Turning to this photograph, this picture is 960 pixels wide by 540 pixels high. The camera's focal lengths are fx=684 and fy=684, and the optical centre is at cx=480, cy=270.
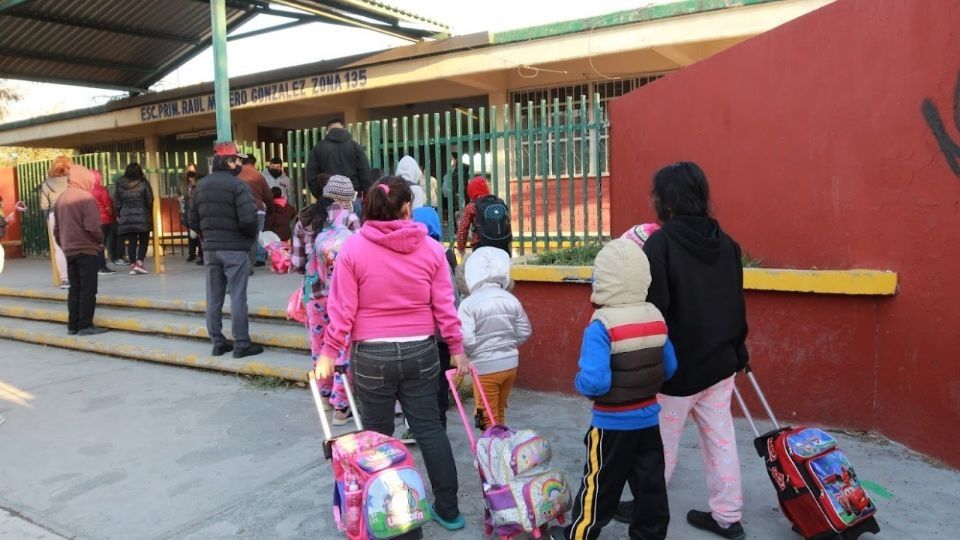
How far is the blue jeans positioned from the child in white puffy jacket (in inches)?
17.7

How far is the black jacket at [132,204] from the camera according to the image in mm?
9883

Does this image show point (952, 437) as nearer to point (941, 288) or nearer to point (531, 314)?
point (941, 288)

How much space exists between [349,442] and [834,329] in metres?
2.91

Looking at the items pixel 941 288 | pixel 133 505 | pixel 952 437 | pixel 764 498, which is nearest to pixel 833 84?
pixel 941 288

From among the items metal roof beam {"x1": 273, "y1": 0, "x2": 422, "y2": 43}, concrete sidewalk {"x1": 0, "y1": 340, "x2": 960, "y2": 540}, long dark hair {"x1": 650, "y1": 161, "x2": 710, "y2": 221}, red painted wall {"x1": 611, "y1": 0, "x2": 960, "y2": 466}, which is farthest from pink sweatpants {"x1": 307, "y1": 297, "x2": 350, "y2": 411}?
metal roof beam {"x1": 273, "y1": 0, "x2": 422, "y2": 43}

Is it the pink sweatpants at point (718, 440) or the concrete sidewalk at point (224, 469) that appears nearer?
the pink sweatpants at point (718, 440)

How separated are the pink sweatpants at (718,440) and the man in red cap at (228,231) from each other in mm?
4039

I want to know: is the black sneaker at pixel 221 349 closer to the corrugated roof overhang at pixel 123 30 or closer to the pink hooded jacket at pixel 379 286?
the pink hooded jacket at pixel 379 286

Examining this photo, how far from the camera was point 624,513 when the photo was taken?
10.3ft

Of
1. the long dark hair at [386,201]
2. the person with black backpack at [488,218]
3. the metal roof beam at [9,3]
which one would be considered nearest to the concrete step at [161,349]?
the person with black backpack at [488,218]

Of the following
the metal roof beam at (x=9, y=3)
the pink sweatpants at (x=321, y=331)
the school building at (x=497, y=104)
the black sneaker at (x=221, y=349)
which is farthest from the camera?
the metal roof beam at (x=9, y=3)

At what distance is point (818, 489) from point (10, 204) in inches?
612

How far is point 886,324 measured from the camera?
3.87 meters

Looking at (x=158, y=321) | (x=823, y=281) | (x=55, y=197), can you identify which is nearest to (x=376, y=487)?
(x=823, y=281)
